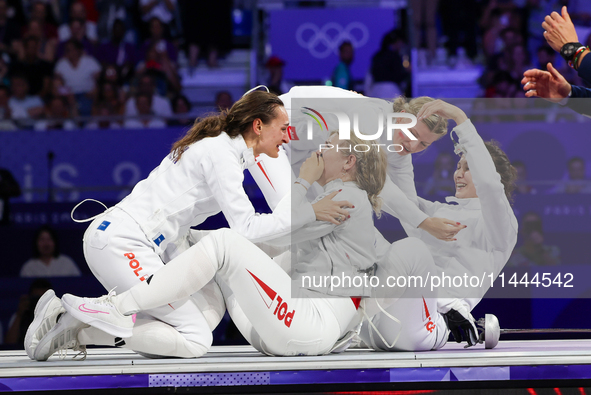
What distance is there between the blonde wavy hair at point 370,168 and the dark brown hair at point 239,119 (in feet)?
0.93

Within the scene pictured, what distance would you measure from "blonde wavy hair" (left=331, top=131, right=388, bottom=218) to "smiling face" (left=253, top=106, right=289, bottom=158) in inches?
8.4

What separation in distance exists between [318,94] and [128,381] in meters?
1.41

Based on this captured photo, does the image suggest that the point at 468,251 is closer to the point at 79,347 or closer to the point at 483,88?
the point at 79,347

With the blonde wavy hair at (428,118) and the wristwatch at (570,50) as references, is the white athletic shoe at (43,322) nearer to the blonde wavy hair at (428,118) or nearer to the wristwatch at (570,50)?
the blonde wavy hair at (428,118)

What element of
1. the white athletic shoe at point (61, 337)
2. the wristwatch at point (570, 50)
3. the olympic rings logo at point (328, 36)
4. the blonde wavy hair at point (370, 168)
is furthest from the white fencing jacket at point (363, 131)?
the olympic rings logo at point (328, 36)

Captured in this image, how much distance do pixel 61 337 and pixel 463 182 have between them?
163 cm

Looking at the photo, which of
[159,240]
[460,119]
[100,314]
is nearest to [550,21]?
[460,119]

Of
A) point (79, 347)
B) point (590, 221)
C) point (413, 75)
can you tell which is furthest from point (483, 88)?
point (79, 347)

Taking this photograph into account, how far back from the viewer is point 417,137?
2580 mm

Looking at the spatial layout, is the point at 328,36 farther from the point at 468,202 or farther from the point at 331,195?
the point at 331,195

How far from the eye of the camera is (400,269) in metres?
2.38

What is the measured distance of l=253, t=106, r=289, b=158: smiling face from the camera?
242 centimetres

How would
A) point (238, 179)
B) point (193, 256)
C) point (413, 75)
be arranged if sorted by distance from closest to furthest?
1. point (193, 256)
2. point (238, 179)
3. point (413, 75)

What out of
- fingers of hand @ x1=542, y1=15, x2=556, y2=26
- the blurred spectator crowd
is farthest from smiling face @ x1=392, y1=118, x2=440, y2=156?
the blurred spectator crowd
